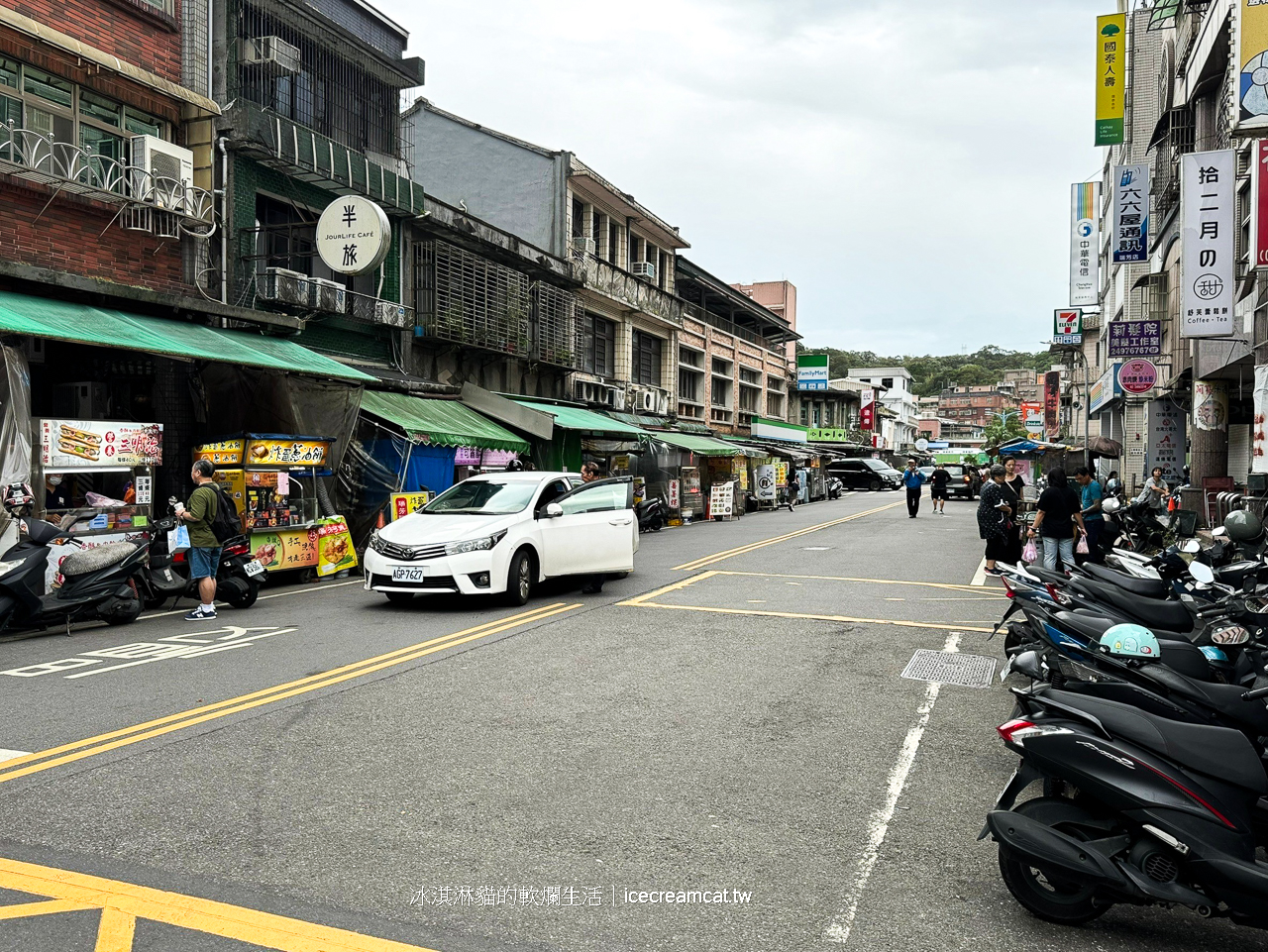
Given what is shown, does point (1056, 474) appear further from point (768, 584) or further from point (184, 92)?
point (184, 92)

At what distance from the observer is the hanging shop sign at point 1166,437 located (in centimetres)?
2667

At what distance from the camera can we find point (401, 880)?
3920 millimetres

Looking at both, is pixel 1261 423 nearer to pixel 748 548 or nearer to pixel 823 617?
pixel 823 617

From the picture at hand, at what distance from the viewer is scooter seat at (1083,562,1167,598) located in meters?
7.27

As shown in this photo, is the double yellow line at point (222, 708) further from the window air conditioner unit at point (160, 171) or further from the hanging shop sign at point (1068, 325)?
the hanging shop sign at point (1068, 325)

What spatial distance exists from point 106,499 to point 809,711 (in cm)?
960

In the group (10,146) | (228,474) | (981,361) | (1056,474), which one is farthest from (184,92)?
(981,361)

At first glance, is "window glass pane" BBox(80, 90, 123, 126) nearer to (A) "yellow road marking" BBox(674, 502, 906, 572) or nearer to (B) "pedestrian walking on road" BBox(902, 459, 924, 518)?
(A) "yellow road marking" BBox(674, 502, 906, 572)

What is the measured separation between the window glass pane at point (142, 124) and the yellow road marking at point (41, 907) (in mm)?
14070

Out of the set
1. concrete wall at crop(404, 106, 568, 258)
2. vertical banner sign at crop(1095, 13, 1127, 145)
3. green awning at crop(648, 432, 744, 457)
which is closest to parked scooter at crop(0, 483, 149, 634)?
green awning at crop(648, 432, 744, 457)

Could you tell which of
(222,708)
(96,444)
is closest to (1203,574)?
(222,708)

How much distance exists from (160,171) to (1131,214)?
2376 centimetres

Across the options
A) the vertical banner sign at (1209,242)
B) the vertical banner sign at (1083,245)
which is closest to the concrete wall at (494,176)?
the vertical banner sign at (1209,242)

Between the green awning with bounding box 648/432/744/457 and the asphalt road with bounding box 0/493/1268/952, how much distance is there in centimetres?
1997
